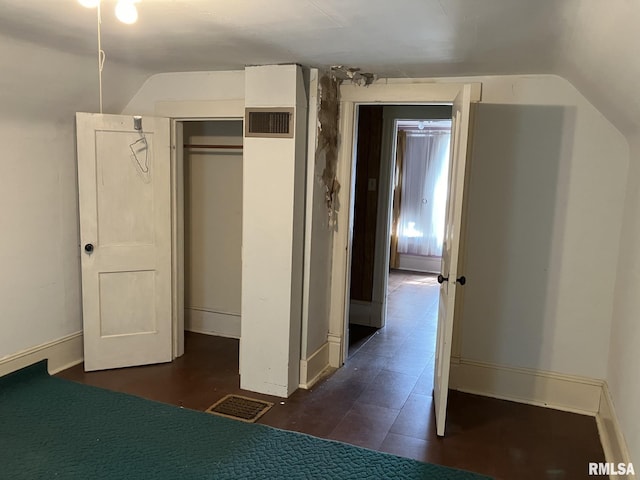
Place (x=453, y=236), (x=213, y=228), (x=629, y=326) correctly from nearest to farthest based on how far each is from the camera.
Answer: (x=629, y=326) → (x=453, y=236) → (x=213, y=228)

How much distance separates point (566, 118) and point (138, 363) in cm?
339

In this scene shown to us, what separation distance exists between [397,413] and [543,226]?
4.95 ft

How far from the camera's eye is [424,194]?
8.07 meters

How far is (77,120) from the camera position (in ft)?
11.5

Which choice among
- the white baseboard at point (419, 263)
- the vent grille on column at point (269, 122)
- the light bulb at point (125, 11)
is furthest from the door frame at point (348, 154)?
the white baseboard at point (419, 263)

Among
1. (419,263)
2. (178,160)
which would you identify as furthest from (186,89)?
(419,263)

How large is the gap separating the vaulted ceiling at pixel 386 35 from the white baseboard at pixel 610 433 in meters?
1.53

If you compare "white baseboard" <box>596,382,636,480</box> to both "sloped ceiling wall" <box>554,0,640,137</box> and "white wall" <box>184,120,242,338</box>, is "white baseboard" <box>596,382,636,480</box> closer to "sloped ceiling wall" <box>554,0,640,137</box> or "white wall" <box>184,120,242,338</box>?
"sloped ceiling wall" <box>554,0,640,137</box>

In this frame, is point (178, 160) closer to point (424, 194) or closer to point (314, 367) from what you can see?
point (314, 367)

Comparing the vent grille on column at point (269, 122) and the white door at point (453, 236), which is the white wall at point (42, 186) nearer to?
the vent grille on column at point (269, 122)

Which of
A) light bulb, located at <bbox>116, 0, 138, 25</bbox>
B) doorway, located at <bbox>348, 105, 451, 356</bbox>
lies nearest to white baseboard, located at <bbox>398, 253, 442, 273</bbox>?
doorway, located at <bbox>348, 105, 451, 356</bbox>

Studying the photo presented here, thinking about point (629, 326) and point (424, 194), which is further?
point (424, 194)

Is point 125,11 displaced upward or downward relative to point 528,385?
upward

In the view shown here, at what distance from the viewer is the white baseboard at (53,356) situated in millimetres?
3357
